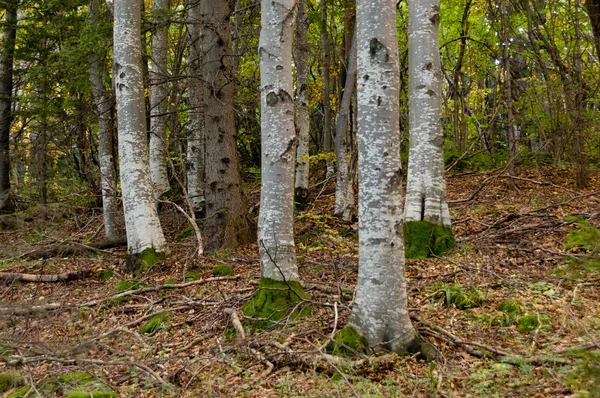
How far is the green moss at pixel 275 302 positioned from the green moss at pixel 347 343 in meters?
0.85

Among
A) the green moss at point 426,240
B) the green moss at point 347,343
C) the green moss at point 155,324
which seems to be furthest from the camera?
the green moss at point 426,240

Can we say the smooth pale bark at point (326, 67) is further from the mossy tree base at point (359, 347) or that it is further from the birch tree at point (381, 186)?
the mossy tree base at point (359, 347)

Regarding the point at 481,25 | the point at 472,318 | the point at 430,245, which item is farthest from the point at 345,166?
the point at 481,25

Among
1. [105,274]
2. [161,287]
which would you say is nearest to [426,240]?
[161,287]

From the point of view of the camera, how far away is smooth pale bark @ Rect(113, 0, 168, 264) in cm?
806

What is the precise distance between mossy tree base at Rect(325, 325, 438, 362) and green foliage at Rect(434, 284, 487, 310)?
1.23 meters

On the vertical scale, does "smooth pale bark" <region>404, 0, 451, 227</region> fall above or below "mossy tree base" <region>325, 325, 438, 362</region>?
above

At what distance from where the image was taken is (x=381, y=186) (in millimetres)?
4203

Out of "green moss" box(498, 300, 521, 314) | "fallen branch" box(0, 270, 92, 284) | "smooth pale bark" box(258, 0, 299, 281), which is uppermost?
"smooth pale bark" box(258, 0, 299, 281)

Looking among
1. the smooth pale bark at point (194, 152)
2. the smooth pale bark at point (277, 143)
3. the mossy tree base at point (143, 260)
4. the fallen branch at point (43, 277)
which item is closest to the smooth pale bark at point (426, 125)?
the smooth pale bark at point (277, 143)

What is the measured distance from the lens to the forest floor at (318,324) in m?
3.95

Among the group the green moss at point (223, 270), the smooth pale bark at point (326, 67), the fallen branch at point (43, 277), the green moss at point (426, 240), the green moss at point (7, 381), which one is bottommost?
the green moss at point (7, 381)

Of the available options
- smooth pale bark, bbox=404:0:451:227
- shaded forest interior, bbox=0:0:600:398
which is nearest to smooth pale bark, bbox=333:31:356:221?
shaded forest interior, bbox=0:0:600:398

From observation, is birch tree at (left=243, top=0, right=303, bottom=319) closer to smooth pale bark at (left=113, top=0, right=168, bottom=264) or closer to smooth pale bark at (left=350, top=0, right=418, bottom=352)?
smooth pale bark at (left=350, top=0, right=418, bottom=352)
